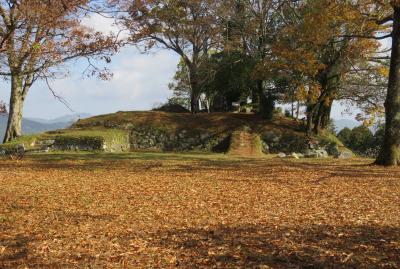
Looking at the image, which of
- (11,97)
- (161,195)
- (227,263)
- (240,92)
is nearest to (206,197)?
(161,195)

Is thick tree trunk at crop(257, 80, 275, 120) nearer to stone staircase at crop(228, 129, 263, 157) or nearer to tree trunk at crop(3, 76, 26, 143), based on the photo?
stone staircase at crop(228, 129, 263, 157)

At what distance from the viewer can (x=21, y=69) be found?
11109mm

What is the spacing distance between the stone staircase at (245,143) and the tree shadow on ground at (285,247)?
53.0 feet

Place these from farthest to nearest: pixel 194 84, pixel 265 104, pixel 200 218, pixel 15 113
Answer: pixel 194 84, pixel 265 104, pixel 15 113, pixel 200 218

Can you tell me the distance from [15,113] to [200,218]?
1799cm

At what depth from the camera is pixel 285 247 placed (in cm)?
577

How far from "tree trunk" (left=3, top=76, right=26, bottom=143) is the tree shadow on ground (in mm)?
18593

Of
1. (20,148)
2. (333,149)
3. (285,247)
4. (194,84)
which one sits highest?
(194,84)

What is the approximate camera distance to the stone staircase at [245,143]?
23.3m

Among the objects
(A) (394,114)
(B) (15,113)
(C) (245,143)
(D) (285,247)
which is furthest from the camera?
(C) (245,143)

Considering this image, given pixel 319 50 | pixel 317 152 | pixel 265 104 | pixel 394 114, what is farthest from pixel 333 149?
pixel 394 114

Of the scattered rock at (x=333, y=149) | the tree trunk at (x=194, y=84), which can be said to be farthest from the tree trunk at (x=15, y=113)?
the scattered rock at (x=333, y=149)

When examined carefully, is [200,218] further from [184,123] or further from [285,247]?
[184,123]

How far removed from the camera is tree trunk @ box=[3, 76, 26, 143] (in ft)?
75.2
